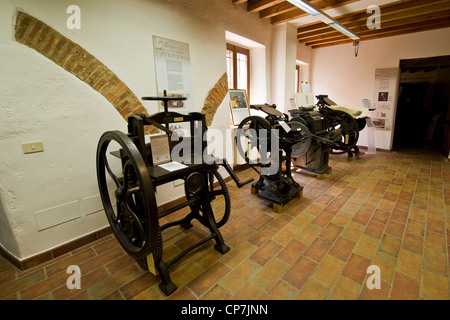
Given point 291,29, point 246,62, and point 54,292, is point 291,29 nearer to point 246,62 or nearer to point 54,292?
point 246,62

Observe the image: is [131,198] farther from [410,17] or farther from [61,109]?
[410,17]

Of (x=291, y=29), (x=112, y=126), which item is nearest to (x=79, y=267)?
(x=112, y=126)

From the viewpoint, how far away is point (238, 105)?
4.62 meters

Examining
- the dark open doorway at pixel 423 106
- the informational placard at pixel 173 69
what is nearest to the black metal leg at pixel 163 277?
the informational placard at pixel 173 69

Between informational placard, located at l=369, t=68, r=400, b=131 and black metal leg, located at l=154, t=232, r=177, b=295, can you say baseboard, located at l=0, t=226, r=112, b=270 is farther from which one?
informational placard, located at l=369, t=68, r=400, b=131

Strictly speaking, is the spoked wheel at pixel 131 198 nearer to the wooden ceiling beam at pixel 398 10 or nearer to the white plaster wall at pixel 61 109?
the white plaster wall at pixel 61 109

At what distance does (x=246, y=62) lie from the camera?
5.00 m

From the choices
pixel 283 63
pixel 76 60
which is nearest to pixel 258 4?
pixel 283 63

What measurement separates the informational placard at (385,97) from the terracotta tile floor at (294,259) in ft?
10.5

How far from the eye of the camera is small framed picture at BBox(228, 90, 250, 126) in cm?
450

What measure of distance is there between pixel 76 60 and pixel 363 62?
6.78 m

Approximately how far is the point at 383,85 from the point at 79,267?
7362 mm

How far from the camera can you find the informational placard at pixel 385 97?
560 cm

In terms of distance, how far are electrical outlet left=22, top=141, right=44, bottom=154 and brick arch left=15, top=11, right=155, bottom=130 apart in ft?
2.46
